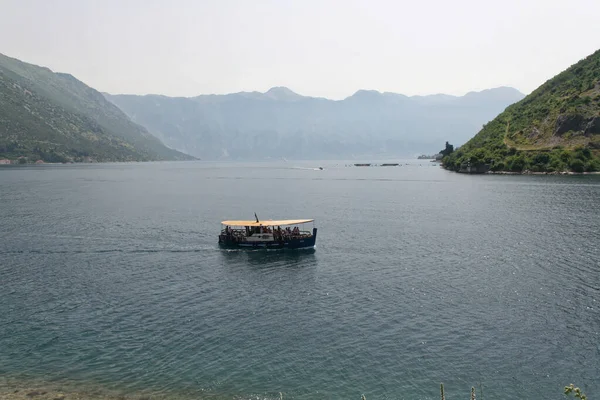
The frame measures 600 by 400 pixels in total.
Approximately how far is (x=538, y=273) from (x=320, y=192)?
12569 cm

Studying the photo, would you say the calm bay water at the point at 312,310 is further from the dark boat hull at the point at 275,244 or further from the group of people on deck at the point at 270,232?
the group of people on deck at the point at 270,232

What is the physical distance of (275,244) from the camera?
273 ft

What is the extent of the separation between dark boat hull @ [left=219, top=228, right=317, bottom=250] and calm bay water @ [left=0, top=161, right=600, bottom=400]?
94.6 inches

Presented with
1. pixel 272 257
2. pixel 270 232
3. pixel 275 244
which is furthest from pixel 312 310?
pixel 270 232

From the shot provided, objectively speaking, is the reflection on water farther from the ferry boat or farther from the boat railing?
the boat railing

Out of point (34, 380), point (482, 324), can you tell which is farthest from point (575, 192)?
point (34, 380)

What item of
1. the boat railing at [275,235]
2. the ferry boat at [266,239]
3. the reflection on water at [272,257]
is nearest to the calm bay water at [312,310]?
the reflection on water at [272,257]

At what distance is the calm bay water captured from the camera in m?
36.8

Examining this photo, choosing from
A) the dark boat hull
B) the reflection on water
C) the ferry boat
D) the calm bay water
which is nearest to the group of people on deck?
the ferry boat

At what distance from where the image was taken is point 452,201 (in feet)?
477

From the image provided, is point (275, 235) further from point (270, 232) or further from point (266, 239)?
point (266, 239)

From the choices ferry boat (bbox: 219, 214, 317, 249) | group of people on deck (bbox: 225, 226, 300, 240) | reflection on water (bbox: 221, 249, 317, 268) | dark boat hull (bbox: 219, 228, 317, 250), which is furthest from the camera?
group of people on deck (bbox: 225, 226, 300, 240)

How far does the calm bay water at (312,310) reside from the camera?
121 feet

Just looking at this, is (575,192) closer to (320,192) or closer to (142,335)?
(320,192)
